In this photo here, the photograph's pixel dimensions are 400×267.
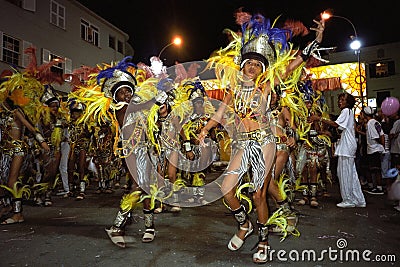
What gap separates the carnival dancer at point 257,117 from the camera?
3.40 meters

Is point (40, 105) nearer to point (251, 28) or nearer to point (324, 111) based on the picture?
point (251, 28)

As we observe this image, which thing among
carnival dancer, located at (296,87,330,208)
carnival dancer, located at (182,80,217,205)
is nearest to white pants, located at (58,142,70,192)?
carnival dancer, located at (182,80,217,205)

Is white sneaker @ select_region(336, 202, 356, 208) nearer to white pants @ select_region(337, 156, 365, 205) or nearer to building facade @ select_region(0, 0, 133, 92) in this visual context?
white pants @ select_region(337, 156, 365, 205)

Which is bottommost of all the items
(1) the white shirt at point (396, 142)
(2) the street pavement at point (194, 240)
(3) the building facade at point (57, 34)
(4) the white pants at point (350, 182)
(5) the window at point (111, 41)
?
(2) the street pavement at point (194, 240)

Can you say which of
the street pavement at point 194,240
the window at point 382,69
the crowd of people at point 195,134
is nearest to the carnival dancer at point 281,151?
the crowd of people at point 195,134

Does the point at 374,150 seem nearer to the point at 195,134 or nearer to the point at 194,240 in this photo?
the point at 195,134

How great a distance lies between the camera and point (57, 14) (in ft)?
55.7

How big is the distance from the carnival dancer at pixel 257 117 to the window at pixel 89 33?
59.8 feet

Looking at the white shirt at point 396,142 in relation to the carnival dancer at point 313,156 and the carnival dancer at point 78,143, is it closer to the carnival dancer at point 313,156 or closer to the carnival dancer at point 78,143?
the carnival dancer at point 313,156

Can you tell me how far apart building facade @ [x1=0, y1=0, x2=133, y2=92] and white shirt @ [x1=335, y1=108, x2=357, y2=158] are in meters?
12.4

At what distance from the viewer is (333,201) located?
6.64 metres

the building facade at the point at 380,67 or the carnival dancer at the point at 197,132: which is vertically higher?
the building facade at the point at 380,67

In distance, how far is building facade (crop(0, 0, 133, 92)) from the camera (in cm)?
1393

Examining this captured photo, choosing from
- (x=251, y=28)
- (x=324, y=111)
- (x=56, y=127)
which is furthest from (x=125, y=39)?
(x=251, y=28)
